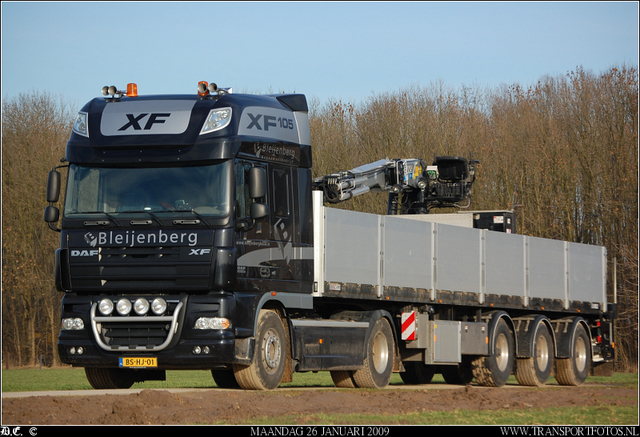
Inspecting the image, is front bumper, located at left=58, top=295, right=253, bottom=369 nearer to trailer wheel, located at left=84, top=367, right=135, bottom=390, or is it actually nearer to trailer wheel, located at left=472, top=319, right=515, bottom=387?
trailer wheel, located at left=84, top=367, right=135, bottom=390

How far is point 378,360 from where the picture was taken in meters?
16.2

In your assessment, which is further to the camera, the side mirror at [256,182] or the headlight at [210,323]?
the side mirror at [256,182]

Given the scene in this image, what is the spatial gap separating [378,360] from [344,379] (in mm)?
682

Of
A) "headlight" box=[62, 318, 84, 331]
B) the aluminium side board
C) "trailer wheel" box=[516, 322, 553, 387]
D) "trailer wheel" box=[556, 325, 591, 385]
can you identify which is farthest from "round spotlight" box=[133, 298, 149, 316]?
"trailer wheel" box=[556, 325, 591, 385]

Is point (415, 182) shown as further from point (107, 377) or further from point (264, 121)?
point (107, 377)

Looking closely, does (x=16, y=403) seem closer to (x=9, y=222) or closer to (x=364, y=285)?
(x=364, y=285)

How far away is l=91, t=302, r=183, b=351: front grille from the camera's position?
12586 millimetres

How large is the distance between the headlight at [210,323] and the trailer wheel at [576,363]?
11.2 m

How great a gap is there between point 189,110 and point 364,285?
441cm

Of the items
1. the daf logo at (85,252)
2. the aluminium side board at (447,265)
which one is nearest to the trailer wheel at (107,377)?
the daf logo at (85,252)

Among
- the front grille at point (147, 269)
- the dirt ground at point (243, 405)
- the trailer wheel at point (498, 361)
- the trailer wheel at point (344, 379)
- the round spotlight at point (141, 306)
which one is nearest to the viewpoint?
the dirt ground at point (243, 405)

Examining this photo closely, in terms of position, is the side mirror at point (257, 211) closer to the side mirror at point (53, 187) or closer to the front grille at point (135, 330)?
the front grille at point (135, 330)

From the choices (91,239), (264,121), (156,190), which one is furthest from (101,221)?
(264,121)

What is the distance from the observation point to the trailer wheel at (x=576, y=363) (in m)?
21.2
